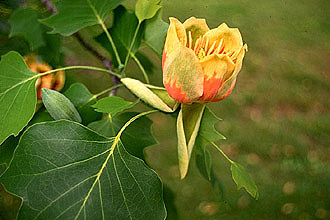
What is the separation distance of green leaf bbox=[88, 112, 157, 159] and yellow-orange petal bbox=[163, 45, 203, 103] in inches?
4.8

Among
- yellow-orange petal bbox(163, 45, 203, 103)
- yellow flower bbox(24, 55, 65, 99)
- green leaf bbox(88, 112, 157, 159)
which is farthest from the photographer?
yellow flower bbox(24, 55, 65, 99)

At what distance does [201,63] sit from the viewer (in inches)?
18.3

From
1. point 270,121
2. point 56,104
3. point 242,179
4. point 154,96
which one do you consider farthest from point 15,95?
point 270,121

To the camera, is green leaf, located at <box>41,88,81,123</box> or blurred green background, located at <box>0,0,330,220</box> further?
blurred green background, located at <box>0,0,330,220</box>

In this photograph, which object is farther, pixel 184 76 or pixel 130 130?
pixel 130 130

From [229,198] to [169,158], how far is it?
296mm

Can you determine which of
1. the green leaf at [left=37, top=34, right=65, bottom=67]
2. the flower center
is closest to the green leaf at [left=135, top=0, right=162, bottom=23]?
the flower center

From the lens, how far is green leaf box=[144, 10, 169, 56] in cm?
62

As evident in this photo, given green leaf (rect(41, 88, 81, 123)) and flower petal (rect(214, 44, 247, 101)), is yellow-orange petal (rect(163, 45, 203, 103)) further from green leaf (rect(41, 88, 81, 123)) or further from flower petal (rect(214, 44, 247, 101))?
green leaf (rect(41, 88, 81, 123))

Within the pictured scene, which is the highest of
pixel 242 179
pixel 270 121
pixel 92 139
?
pixel 92 139

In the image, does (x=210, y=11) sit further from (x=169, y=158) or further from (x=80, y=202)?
(x=80, y=202)

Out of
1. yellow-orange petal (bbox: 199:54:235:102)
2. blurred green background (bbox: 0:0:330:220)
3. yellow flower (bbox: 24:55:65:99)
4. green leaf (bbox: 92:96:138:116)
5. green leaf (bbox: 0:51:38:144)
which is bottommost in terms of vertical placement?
blurred green background (bbox: 0:0:330:220)

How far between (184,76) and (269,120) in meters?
1.84

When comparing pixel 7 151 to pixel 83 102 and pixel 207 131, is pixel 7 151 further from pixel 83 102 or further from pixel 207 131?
pixel 207 131
